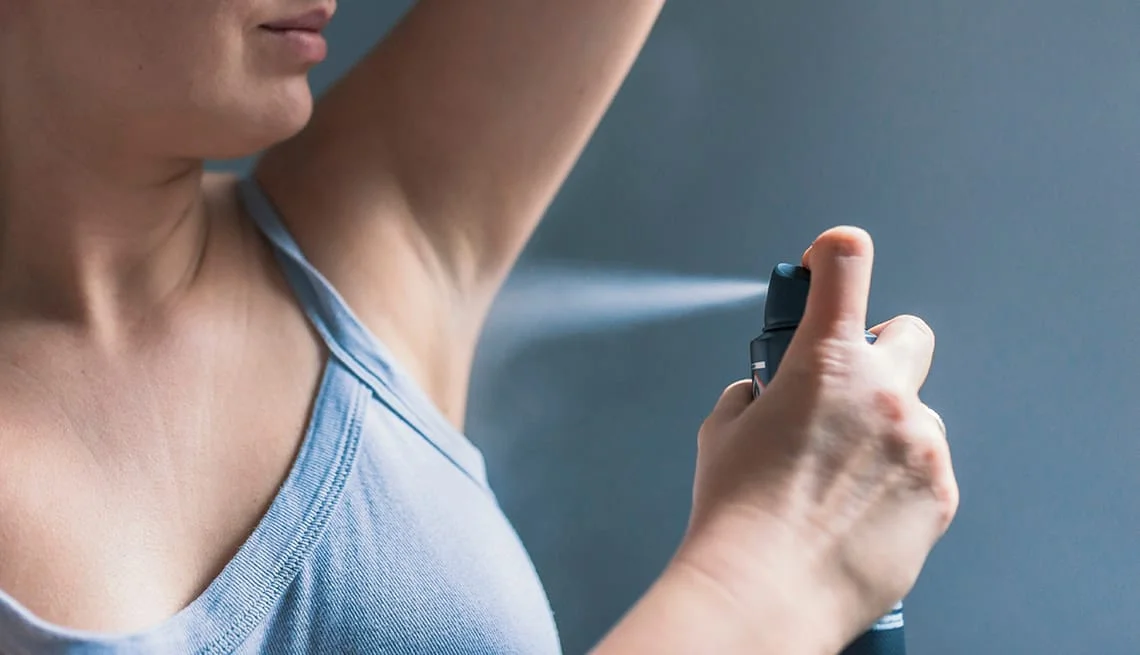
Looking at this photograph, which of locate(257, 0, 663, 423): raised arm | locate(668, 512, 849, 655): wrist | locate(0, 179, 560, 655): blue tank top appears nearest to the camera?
locate(668, 512, 849, 655): wrist

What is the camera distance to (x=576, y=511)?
87 cm

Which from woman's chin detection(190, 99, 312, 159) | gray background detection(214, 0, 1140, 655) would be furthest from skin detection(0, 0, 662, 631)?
gray background detection(214, 0, 1140, 655)

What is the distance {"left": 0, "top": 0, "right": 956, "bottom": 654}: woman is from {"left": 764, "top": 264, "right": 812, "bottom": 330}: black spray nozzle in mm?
24

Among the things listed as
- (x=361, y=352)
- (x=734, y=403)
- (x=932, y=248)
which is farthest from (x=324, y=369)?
(x=932, y=248)

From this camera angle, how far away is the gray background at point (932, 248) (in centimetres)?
69

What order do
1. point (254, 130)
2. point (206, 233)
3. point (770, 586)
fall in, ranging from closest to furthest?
1. point (770, 586)
2. point (254, 130)
3. point (206, 233)

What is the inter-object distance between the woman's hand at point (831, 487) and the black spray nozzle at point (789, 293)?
0.07ft

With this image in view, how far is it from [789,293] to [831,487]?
0.33 ft

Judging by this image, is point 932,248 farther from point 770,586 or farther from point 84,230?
point 84,230

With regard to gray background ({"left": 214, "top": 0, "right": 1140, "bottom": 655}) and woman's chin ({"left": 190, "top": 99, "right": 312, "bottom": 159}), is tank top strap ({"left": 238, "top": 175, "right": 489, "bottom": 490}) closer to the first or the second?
woman's chin ({"left": 190, "top": 99, "right": 312, "bottom": 159})

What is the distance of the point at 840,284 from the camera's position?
47 centimetres

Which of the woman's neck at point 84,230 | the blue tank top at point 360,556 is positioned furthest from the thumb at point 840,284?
the woman's neck at point 84,230

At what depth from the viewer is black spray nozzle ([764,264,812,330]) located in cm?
50

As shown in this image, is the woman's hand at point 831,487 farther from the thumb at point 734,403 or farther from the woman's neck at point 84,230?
the woman's neck at point 84,230
